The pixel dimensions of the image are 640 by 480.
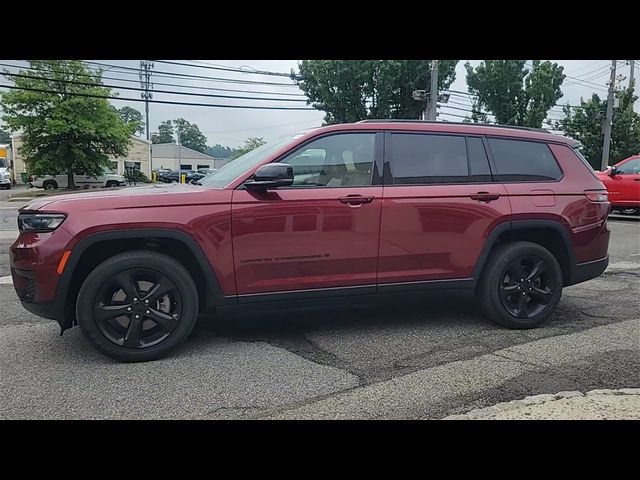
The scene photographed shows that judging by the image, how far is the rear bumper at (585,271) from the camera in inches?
183

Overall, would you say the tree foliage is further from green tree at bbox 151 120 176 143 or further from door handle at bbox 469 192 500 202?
door handle at bbox 469 192 500 202

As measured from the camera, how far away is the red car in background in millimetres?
13336

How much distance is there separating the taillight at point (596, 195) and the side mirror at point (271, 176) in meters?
2.97

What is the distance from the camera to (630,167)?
1344 cm

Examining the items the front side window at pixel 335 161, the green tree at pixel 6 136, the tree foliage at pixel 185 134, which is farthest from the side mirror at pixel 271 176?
the tree foliage at pixel 185 134

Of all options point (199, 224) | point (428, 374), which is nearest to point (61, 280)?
point (199, 224)

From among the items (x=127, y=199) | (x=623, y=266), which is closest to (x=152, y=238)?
(x=127, y=199)

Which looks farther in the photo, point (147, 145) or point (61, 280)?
point (147, 145)

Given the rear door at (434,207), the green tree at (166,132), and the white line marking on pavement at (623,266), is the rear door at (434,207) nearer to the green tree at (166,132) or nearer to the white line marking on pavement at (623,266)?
the white line marking on pavement at (623,266)

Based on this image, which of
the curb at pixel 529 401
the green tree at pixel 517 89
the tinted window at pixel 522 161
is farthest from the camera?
the green tree at pixel 517 89

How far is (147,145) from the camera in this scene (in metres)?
54.2

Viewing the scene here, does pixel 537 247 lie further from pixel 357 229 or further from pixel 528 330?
pixel 357 229
